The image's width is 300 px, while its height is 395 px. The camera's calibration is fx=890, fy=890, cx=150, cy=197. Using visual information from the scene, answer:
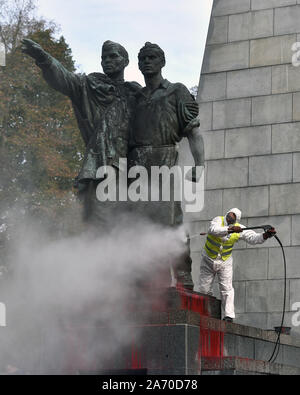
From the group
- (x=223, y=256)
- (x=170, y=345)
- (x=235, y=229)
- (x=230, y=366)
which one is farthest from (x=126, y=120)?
(x=230, y=366)

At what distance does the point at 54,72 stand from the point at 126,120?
127 centimetres

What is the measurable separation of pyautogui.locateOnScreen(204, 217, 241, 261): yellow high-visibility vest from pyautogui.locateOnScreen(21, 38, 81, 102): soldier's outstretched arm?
315 cm

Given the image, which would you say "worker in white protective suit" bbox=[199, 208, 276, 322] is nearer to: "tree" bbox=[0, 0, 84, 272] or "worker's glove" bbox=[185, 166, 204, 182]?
"worker's glove" bbox=[185, 166, 204, 182]

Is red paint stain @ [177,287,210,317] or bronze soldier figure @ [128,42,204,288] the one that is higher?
bronze soldier figure @ [128,42,204,288]

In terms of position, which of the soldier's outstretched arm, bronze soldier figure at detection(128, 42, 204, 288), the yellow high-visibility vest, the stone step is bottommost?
the stone step

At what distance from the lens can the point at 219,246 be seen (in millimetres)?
14164

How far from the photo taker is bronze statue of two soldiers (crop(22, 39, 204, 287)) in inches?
493

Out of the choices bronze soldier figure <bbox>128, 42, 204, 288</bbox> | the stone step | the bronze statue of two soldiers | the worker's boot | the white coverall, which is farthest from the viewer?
the white coverall

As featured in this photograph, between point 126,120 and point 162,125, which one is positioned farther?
point 126,120

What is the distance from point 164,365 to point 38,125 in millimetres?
21844

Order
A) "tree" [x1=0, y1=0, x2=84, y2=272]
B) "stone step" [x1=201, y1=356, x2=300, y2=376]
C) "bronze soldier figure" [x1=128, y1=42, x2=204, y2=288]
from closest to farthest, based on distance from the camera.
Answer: "stone step" [x1=201, y1=356, x2=300, y2=376] < "bronze soldier figure" [x1=128, y1=42, x2=204, y2=288] < "tree" [x1=0, y1=0, x2=84, y2=272]

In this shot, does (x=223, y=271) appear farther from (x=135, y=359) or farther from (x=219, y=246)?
(x=135, y=359)

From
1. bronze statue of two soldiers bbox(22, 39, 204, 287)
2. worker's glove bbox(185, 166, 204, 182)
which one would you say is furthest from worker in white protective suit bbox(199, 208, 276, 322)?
bronze statue of two soldiers bbox(22, 39, 204, 287)

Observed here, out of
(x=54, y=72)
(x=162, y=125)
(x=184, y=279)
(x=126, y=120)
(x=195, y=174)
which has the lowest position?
(x=184, y=279)
